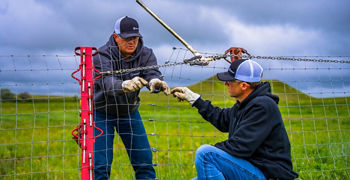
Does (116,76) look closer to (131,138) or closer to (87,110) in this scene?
(87,110)

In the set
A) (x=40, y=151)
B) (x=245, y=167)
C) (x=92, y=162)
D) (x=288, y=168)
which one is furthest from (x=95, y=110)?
(x=40, y=151)

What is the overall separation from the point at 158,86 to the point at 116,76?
49 centimetres

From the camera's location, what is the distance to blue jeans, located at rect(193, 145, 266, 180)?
3.17m

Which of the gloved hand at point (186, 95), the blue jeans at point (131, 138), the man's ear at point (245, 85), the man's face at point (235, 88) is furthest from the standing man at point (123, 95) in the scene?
the man's ear at point (245, 85)

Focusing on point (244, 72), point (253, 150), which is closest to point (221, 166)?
point (253, 150)

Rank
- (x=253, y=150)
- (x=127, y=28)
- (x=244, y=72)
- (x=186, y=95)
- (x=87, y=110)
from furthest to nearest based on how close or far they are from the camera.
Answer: (x=186, y=95), (x=127, y=28), (x=87, y=110), (x=244, y=72), (x=253, y=150)

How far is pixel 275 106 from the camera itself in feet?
10.6

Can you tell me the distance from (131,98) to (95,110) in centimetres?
39

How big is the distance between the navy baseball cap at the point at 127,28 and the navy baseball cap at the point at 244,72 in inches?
42.5

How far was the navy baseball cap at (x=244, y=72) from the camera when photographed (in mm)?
3402

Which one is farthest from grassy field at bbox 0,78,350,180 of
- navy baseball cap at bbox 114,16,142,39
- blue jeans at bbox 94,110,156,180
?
navy baseball cap at bbox 114,16,142,39

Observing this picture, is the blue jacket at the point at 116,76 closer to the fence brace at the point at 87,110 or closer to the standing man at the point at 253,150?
the fence brace at the point at 87,110

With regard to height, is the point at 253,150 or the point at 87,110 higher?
the point at 87,110

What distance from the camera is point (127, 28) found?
394 centimetres
